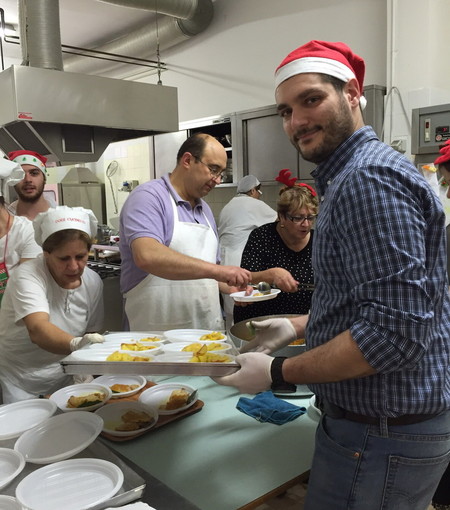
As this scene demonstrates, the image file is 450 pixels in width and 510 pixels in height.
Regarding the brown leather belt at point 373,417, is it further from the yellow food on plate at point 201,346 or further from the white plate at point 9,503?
the white plate at point 9,503

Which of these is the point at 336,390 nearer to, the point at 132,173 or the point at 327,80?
the point at 327,80

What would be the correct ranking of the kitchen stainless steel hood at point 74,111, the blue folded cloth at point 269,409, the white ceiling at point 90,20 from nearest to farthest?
the blue folded cloth at point 269,409 → the kitchen stainless steel hood at point 74,111 → the white ceiling at point 90,20

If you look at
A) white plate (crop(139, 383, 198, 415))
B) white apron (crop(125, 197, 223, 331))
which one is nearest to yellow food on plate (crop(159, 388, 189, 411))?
white plate (crop(139, 383, 198, 415))

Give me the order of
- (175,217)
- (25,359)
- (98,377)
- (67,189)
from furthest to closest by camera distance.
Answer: (67,189) < (175,217) < (25,359) < (98,377)

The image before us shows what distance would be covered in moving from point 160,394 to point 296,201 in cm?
126

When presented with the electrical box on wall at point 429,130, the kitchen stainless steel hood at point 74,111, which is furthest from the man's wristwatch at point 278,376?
the electrical box on wall at point 429,130

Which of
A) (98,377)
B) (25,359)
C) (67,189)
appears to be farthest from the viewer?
(67,189)

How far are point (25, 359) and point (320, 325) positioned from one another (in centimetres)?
143

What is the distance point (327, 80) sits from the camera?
1131 mm

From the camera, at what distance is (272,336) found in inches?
60.7

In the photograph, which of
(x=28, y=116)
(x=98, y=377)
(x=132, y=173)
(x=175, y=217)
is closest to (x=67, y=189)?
(x=132, y=173)

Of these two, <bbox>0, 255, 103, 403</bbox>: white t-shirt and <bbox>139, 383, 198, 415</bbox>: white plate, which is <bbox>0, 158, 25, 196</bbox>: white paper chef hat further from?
<bbox>139, 383, 198, 415</bbox>: white plate

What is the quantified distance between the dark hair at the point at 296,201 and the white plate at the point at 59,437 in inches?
59.4

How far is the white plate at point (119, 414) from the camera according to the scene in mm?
1384
